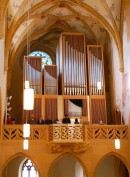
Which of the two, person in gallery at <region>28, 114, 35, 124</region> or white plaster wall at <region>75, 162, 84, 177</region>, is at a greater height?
person in gallery at <region>28, 114, 35, 124</region>

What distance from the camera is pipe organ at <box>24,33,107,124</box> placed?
61.9 ft

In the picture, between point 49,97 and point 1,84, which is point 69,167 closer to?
point 49,97

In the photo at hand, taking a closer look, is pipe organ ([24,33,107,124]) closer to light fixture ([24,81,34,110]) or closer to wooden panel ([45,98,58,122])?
wooden panel ([45,98,58,122])

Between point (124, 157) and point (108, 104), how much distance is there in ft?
16.1

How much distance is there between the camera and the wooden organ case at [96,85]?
18.8 meters

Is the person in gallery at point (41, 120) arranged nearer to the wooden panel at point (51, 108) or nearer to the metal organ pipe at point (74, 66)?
the wooden panel at point (51, 108)

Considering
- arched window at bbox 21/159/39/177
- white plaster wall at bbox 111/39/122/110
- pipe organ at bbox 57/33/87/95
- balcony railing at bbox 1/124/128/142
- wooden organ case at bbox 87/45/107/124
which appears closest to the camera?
balcony railing at bbox 1/124/128/142

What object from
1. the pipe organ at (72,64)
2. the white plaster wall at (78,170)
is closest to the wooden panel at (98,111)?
the pipe organ at (72,64)

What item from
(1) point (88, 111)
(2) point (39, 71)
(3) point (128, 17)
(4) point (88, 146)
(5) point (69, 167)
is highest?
(3) point (128, 17)

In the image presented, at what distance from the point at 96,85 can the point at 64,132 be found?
163 inches

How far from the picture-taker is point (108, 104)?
2111 centimetres

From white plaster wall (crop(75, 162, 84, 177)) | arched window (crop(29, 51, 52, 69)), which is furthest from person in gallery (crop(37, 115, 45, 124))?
arched window (crop(29, 51, 52, 69))

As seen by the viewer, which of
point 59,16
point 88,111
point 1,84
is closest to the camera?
point 1,84

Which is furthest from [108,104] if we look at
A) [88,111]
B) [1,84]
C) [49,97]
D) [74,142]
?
[1,84]
